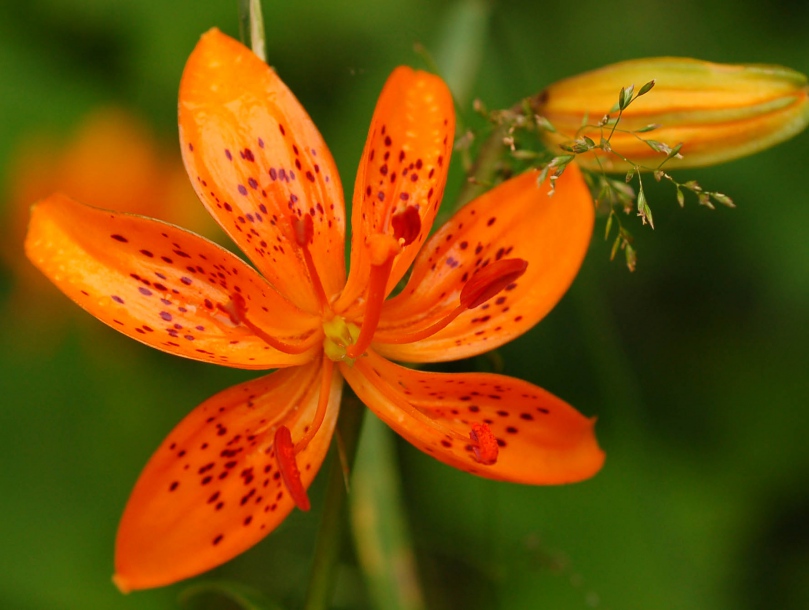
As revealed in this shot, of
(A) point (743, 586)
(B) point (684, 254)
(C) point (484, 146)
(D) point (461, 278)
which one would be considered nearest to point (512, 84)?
(B) point (684, 254)

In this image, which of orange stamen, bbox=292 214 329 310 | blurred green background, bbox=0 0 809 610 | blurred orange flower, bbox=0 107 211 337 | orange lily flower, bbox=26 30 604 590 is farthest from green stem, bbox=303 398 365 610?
blurred orange flower, bbox=0 107 211 337

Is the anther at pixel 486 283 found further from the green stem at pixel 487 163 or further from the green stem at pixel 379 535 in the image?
the green stem at pixel 379 535

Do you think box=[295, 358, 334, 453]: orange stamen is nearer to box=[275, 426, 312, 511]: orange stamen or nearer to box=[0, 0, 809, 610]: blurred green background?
box=[275, 426, 312, 511]: orange stamen

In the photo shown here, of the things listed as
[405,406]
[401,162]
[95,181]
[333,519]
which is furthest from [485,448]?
[95,181]

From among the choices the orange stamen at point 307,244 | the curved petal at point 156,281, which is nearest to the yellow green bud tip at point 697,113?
the orange stamen at point 307,244

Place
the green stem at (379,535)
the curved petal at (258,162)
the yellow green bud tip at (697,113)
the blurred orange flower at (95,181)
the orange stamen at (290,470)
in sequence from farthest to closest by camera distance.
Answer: the blurred orange flower at (95,181) < the green stem at (379,535) < the yellow green bud tip at (697,113) < the curved petal at (258,162) < the orange stamen at (290,470)

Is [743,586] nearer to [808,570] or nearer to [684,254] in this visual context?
[808,570]
